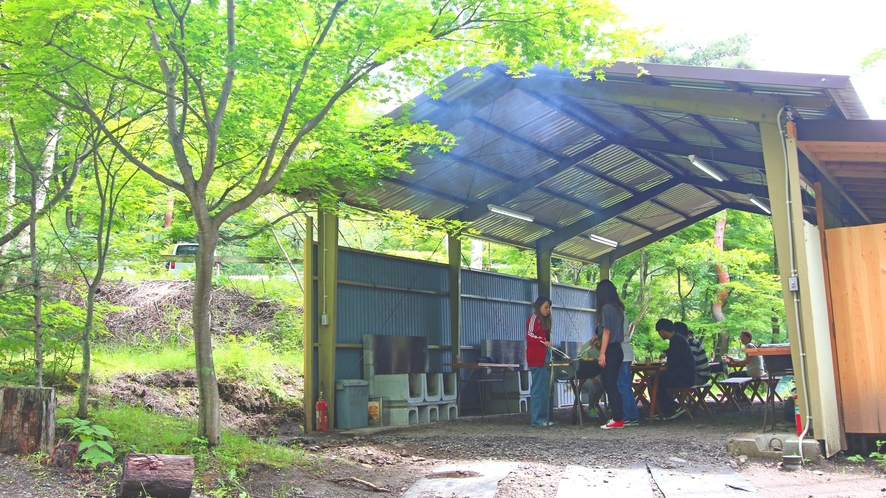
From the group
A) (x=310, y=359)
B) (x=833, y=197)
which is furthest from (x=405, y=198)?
(x=833, y=197)

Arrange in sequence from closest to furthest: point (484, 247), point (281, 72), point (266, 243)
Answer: point (281, 72) < point (266, 243) < point (484, 247)

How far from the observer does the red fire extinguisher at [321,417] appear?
917 cm

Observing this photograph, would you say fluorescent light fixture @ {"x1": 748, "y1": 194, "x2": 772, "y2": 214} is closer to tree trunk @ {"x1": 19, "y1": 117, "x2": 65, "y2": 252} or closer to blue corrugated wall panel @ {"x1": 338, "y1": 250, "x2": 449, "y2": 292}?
blue corrugated wall panel @ {"x1": 338, "y1": 250, "x2": 449, "y2": 292}

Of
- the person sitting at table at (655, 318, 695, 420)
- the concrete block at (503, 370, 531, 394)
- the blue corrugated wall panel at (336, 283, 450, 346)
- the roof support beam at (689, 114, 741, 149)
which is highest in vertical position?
the roof support beam at (689, 114, 741, 149)

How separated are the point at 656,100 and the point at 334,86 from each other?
367cm

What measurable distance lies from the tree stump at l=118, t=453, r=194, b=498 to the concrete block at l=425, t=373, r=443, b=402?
262 inches

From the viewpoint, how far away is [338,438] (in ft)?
27.5

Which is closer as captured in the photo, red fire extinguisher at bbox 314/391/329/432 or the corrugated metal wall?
red fire extinguisher at bbox 314/391/329/432

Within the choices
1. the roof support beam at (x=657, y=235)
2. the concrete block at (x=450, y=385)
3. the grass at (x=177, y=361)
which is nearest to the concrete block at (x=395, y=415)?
the concrete block at (x=450, y=385)

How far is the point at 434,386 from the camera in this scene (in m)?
11.2

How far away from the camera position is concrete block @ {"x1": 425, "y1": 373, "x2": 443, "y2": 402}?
36.6ft

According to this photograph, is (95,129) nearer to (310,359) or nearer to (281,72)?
(281,72)

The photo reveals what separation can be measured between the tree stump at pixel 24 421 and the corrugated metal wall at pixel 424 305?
15.0 feet

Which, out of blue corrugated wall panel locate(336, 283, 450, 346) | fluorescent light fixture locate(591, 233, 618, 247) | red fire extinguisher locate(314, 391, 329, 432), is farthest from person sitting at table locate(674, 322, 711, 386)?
red fire extinguisher locate(314, 391, 329, 432)
